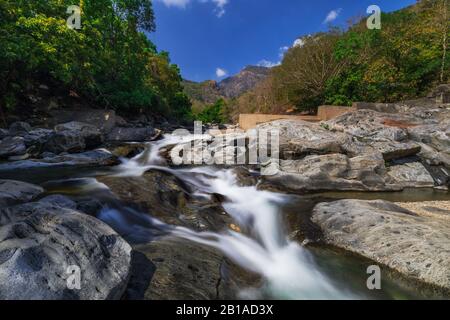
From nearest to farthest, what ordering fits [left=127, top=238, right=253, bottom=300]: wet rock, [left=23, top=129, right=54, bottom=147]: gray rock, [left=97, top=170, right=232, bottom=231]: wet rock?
[left=127, top=238, right=253, bottom=300]: wet rock
[left=97, top=170, right=232, bottom=231]: wet rock
[left=23, top=129, right=54, bottom=147]: gray rock

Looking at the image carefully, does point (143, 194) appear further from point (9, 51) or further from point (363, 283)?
point (9, 51)

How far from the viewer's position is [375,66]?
20.3m

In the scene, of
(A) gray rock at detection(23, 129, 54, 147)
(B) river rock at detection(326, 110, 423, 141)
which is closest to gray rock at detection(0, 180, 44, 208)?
(A) gray rock at detection(23, 129, 54, 147)

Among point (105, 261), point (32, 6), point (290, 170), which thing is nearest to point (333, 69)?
point (290, 170)

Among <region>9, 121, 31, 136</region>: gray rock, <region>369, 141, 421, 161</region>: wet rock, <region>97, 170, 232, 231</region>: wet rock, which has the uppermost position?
<region>9, 121, 31, 136</region>: gray rock

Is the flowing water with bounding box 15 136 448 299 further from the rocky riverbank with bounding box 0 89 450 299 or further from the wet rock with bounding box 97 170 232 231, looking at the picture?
the wet rock with bounding box 97 170 232 231

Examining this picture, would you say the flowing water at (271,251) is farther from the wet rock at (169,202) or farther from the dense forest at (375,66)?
the dense forest at (375,66)

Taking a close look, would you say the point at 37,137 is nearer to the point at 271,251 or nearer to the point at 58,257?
the point at 58,257

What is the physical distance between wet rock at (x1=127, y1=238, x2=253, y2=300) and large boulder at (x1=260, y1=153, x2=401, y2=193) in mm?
4690

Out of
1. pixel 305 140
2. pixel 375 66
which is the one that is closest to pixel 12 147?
pixel 305 140

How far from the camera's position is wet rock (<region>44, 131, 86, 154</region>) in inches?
440

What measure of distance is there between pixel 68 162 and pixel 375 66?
870 inches

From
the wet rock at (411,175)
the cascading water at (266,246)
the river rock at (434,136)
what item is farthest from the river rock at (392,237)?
the river rock at (434,136)

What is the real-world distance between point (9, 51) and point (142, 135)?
7.49 meters
